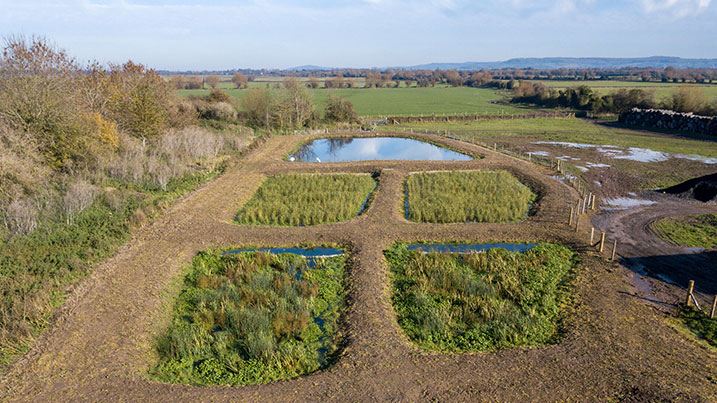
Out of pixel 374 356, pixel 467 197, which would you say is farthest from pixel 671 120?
pixel 374 356

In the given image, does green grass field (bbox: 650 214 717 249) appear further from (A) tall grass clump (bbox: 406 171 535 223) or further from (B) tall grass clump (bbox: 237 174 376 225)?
(B) tall grass clump (bbox: 237 174 376 225)

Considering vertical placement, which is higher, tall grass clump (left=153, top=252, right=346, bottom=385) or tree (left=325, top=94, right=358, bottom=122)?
tree (left=325, top=94, right=358, bottom=122)

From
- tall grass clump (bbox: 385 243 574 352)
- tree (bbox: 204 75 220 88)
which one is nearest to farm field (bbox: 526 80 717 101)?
tall grass clump (bbox: 385 243 574 352)

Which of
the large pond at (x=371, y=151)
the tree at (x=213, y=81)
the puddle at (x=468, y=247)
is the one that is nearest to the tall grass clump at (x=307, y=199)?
the puddle at (x=468, y=247)

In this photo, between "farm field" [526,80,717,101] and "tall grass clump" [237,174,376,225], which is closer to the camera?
"tall grass clump" [237,174,376,225]

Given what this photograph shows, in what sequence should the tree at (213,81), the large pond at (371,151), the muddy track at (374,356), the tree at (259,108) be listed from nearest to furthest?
1. the muddy track at (374,356)
2. the large pond at (371,151)
3. the tree at (259,108)
4. the tree at (213,81)

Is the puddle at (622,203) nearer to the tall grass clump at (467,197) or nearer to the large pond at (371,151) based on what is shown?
the tall grass clump at (467,197)

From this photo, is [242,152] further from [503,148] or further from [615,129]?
[615,129]
